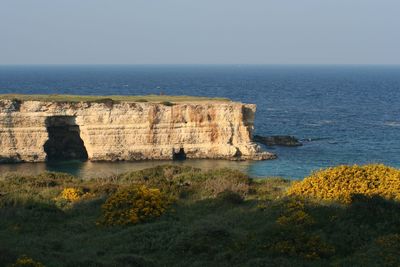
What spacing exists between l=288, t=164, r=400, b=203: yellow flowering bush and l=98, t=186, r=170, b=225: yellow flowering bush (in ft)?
16.5

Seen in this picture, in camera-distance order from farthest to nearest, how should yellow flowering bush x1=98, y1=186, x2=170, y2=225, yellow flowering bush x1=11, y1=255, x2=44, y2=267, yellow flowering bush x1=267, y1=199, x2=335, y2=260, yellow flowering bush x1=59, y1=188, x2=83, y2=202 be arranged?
yellow flowering bush x1=59, y1=188, x2=83, y2=202, yellow flowering bush x1=98, y1=186, x2=170, y2=225, yellow flowering bush x1=267, y1=199, x2=335, y2=260, yellow flowering bush x1=11, y1=255, x2=44, y2=267

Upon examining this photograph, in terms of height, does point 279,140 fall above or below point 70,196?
below

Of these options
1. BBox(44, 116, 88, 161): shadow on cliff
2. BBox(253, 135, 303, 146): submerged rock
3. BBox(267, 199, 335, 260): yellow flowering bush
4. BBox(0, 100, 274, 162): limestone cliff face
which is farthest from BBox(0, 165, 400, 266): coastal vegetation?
BBox(253, 135, 303, 146): submerged rock

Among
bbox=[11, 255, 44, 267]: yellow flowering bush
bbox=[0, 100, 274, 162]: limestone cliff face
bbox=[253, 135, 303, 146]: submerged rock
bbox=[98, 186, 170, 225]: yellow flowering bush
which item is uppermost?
bbox=[11, 255, 44, 267]: yellow flowering bush

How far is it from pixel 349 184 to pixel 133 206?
758 cm

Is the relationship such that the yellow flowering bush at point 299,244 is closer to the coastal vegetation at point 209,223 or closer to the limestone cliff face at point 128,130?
the coastal vegetation at point 209,223

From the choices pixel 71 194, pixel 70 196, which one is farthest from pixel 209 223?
pixel 71 194

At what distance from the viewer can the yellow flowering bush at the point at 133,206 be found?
19.3 metres

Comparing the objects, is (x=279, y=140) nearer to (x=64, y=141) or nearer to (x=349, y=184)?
(x=64, y=141)

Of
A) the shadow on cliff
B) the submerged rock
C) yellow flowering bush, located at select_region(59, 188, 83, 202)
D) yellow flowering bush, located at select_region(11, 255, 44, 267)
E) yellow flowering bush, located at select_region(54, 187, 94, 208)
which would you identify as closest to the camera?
yellow flowering bush, located at select_region(11, 255, 44, 267)

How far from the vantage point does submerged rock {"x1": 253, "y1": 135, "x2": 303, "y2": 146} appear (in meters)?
58.7

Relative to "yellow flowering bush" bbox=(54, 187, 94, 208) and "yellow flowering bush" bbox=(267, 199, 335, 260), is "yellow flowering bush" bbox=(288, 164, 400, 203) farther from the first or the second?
"yellow flowering bush" bbox=(54, 187, 94, 208)

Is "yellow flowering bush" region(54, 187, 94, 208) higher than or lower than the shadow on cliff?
higher

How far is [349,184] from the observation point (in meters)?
20.7
